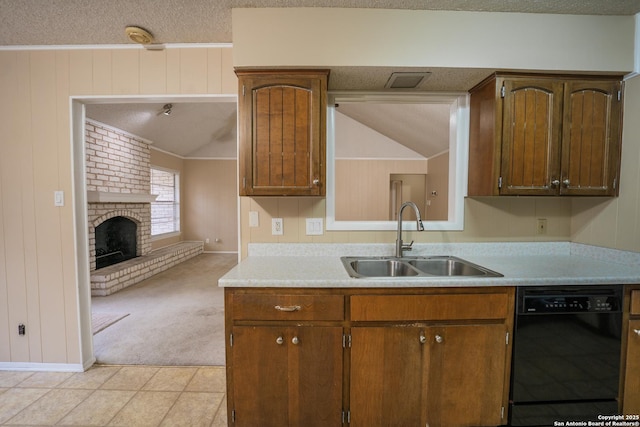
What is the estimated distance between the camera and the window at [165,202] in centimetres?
592

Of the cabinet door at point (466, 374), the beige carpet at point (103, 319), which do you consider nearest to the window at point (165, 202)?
the beige carpet at point (103, 319)

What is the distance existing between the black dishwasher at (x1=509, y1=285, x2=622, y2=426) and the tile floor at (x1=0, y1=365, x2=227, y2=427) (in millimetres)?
1713

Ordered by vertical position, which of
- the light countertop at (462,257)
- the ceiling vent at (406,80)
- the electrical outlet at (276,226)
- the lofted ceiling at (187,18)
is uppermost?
the lofted ceiling at (187,18)

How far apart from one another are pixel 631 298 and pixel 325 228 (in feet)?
5.71

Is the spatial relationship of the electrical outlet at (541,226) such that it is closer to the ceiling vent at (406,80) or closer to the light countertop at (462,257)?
the light countertop at (462,257)

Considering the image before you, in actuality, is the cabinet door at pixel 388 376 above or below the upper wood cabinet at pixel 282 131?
below

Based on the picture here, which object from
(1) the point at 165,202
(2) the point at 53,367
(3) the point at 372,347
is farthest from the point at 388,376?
(1) the point at 165,202

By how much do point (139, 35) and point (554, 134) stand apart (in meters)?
2.68

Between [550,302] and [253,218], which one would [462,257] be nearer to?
[550,302]

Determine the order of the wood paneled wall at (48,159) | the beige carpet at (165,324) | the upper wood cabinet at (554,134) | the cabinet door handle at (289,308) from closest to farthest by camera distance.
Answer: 1. the cabinet door handle at (289,308)
2. the upper wood cabinet at (554,134)
3. the wood paneled wall at (48,159)
4. the beige carpet at (165,324)

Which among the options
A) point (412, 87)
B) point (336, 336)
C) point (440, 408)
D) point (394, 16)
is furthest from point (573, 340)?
point (394, 16)

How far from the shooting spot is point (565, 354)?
1423 millimetres

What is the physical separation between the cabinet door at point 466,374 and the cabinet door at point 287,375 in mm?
501

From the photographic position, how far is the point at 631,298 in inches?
56.4
